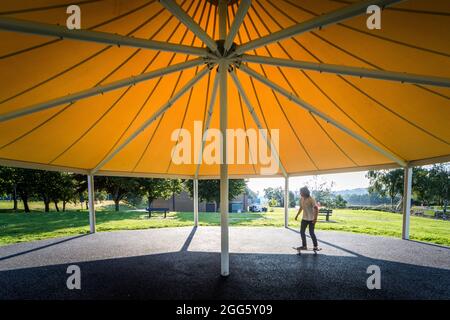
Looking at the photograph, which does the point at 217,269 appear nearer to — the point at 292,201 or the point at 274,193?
the point at 292,201

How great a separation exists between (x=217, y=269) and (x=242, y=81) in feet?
20.8

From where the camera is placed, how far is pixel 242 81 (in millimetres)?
8719

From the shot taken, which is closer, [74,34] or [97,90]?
[74,34]

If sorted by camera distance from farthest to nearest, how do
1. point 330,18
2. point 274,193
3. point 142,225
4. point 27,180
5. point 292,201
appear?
point 274,193 < point 292,201 < point 27,180 < point 142,225 < point 330,18

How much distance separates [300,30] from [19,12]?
206 inches

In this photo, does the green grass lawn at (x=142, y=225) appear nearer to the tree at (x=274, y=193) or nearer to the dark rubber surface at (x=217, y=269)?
the dark rubber surface at (x=217, y=269)

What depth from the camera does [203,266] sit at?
7.14m

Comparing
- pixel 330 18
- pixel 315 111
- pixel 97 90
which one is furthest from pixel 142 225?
pixel 330 18

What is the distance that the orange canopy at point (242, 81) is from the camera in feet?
15.8

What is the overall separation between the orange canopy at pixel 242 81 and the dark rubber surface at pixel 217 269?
4018 mm

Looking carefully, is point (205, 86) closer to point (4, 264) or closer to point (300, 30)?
point (300, 30)

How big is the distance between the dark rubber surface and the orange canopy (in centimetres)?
402

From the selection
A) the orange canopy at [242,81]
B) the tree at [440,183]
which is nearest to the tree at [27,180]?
the orange canopy at [242,81]
